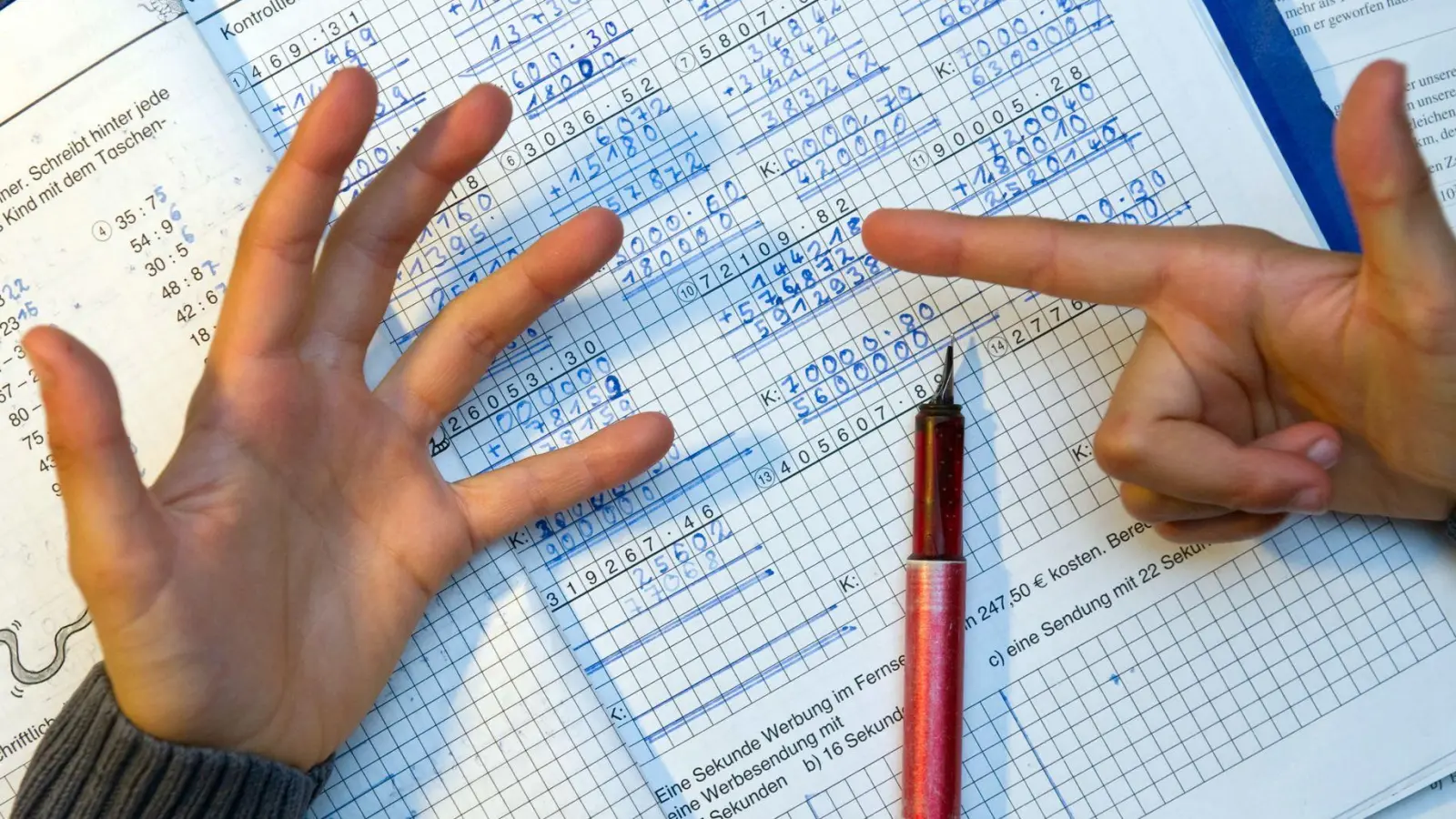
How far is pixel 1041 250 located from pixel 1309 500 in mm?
179

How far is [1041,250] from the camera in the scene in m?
0.54

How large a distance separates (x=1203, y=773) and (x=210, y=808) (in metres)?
0.54

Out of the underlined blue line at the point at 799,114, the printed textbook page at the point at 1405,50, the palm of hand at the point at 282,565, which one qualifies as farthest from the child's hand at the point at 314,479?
the printed textbook page at the point at 1405,50

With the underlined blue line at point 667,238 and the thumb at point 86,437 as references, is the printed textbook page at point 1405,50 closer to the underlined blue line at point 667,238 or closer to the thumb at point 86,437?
the underlined blue line at point 667,238

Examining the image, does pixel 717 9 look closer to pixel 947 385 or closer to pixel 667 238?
pixel 667 238

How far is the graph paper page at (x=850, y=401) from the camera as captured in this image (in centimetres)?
59

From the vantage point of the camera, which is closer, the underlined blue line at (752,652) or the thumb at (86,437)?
the thumb at (86,437)

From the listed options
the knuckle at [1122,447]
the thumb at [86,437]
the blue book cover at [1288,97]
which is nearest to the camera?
the thumb at [86,437]

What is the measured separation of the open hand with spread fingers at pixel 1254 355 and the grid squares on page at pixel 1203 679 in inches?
1.9

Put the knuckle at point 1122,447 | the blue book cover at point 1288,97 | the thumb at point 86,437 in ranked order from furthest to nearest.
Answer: the blue book cover at point 1288,97 < the knuckle at point 1122,447 < the thumb at point 86,437

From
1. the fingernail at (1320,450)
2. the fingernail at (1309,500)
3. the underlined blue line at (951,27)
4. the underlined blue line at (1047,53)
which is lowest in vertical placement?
the fingernail at (1309,500)

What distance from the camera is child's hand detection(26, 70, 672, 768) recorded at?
0.46m

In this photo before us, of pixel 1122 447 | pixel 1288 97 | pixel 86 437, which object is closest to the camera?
pixel 86 437

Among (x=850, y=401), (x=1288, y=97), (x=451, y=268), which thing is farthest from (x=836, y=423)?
(x=1288, y=97)
